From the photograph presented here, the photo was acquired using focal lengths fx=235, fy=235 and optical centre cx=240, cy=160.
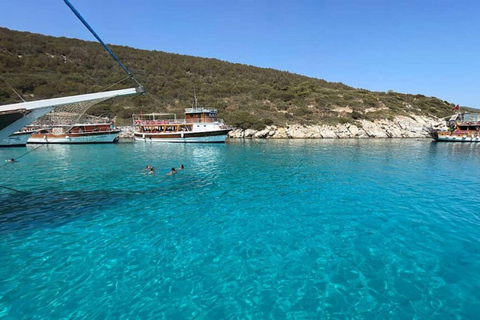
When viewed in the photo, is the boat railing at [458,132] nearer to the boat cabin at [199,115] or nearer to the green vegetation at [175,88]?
the green vegetation at [175,88]

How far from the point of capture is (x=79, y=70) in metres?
65.6

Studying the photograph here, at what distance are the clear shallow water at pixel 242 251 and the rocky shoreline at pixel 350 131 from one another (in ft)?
110

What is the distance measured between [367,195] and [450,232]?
408 centimetres

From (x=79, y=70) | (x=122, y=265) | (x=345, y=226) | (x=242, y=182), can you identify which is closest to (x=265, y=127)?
(x=242, y=182)

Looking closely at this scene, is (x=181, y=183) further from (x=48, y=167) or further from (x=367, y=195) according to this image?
(x=48, y=167)

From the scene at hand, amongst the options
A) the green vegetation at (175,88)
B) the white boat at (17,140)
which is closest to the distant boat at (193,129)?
the green vegetation at (175,88)

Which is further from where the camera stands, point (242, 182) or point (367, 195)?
point (242, 182)

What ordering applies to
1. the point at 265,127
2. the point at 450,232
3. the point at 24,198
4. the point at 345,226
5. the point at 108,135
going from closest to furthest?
the point at 450,232
the point at 345,226
the point at 24,198
the point at 108,135
the point at 265,127

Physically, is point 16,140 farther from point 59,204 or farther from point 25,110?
point 25,110

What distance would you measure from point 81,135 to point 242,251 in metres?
44.8

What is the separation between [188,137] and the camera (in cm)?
3909

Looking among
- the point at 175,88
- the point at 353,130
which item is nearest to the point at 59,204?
the point at 353,130

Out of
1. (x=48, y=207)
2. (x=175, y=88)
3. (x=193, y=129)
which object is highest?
(x=175, y=88)

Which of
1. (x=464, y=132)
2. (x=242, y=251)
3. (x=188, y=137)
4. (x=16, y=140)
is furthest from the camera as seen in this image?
(x=464, y=132)
